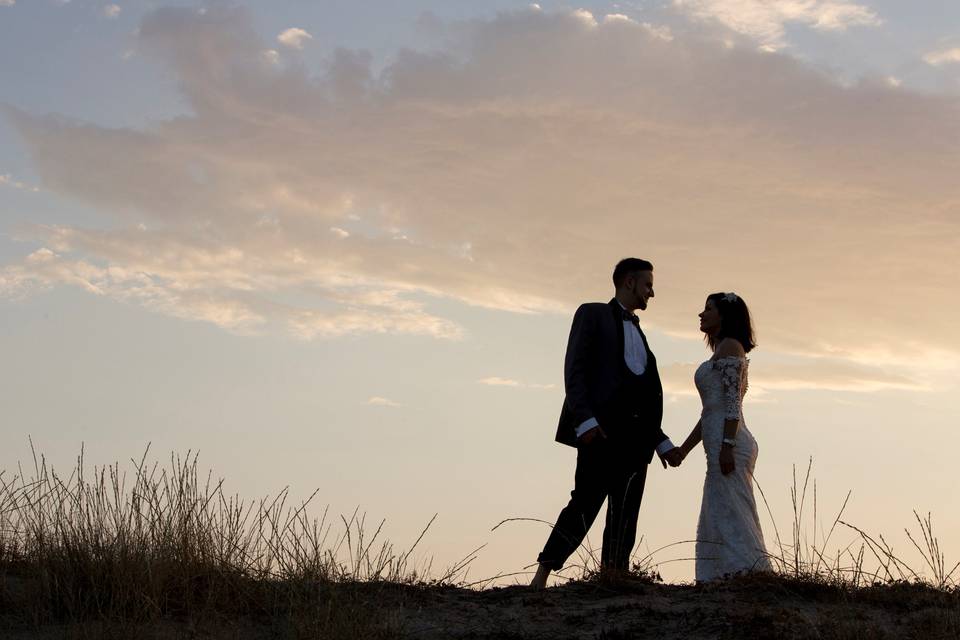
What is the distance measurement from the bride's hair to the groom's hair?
0.70 meters

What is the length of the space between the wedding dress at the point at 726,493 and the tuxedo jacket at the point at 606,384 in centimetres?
56

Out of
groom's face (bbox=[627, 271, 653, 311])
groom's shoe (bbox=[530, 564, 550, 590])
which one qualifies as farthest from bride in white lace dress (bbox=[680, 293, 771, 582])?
groom's shoe (bbox=[530, 564, 550, 590])

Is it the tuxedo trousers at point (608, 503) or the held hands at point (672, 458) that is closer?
the tuxedo trousers at point (608, 503)

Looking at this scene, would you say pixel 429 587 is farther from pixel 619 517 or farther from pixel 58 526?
pixel 58 526

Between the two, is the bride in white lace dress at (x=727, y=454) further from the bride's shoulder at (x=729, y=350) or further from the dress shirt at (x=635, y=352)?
the dress shirt at (x=635, y=352)

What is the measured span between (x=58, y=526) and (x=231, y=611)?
4.88 feet

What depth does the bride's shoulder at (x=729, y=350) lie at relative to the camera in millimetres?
8898

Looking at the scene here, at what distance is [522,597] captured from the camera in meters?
7.83

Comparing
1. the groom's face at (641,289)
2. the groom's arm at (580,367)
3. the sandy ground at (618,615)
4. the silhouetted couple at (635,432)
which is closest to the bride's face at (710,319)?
the silhouetted couple at (635,432)

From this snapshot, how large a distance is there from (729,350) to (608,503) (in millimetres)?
1592

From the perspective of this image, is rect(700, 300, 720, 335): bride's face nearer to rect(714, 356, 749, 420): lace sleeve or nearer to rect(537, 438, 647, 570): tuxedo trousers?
rect(714, 356, 749, 420): lace sleeve

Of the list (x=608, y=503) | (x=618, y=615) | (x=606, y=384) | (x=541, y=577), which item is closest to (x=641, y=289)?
(x=606, y=384)

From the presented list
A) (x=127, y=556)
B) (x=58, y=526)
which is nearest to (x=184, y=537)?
(x=127, y=556)

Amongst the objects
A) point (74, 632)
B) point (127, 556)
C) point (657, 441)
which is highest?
point (657, 441)
